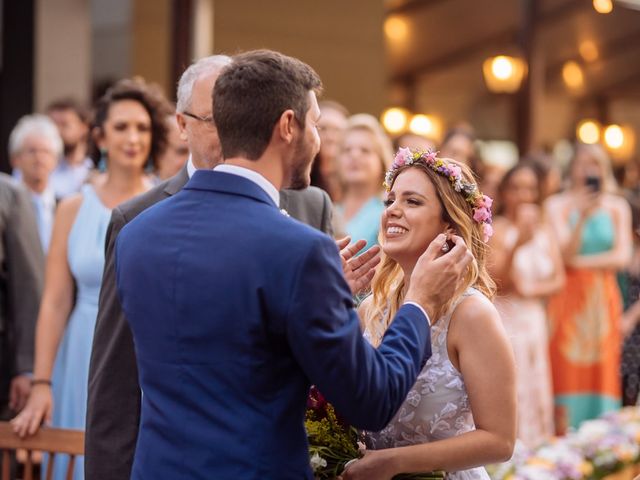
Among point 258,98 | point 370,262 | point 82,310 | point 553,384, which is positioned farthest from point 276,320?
point 553,384

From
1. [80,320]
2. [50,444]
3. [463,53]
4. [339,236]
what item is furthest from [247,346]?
[463,53]

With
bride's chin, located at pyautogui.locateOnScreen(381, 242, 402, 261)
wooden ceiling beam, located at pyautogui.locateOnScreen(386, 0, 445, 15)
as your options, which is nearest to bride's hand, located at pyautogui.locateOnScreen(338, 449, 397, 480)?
bride's chin, located at pyautogui.locateOnScreen(381, 242, 402, 261)

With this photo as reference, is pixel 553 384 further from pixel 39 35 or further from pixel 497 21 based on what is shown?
pixel 497 21

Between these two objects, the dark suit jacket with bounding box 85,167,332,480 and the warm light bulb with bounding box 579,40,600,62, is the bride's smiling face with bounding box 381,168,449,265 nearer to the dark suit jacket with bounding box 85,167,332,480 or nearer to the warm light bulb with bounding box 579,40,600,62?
the dark suit jacket with bounding box 85,167,332,480

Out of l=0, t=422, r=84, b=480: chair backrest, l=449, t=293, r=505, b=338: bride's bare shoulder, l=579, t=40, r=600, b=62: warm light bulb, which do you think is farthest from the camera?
l=579, t=40, r=600, b=62: warm light bulb

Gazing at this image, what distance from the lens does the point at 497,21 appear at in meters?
15.5

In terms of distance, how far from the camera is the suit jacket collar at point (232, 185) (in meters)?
2.47

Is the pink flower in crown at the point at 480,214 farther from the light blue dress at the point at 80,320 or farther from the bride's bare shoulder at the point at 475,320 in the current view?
the light blue dress at the point at 80,320

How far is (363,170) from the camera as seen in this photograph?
20.7 ft

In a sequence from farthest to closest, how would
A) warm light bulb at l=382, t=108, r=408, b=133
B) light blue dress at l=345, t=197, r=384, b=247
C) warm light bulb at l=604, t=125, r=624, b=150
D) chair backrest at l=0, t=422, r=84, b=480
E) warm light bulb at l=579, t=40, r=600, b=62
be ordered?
warm light bulb at l=579, t=40, r=600, b=62 < warm light bulb at l=604, t=125, r=624, b=150 < warm light bulb at l=382, t=108, r=408, b=133 < light blue dress at l=345, t=197, r=384, b=247 < chair backrest at l=0, t=422, r=84, b=480

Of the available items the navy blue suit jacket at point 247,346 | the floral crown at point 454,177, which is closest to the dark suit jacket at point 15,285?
the floral crown at point 454,177

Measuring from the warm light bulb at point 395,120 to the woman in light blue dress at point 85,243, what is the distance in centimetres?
1038

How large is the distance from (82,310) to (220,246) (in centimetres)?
240

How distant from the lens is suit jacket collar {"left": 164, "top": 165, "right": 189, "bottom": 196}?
3379 mm
